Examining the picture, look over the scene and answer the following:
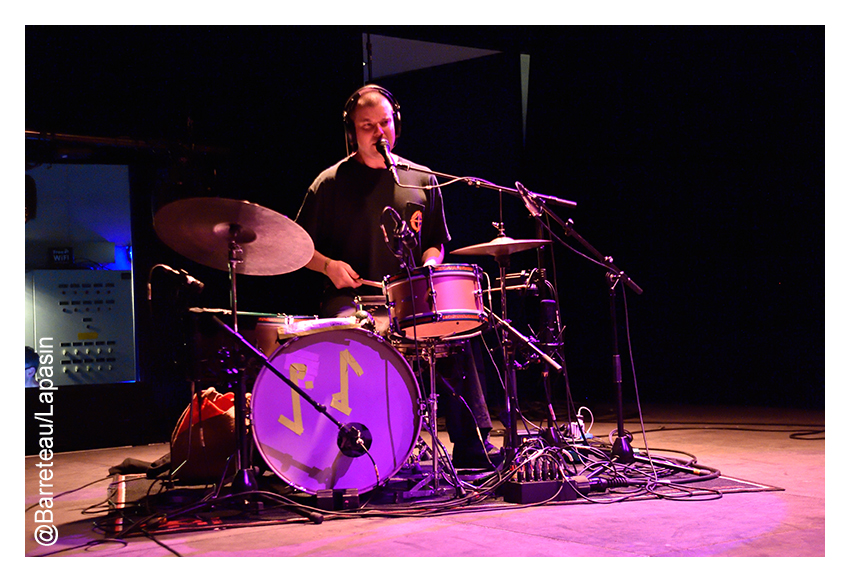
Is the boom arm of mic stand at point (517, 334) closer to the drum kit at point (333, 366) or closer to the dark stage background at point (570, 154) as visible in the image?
the drum kit at point (333, 366)

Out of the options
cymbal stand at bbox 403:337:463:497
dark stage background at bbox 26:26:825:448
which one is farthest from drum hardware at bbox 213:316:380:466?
dark stage background at bbox 26:26:825:448

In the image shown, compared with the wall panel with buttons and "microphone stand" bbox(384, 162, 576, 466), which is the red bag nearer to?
"microphone stand" bbox(384, 162, 576, 466)

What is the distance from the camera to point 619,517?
2.64m

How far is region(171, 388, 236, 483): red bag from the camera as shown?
12.6 feet

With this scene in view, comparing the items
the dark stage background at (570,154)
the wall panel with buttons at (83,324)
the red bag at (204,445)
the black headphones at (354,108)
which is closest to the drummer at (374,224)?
the black headphones at (354,108)

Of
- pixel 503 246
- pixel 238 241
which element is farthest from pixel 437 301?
pixel 238 241

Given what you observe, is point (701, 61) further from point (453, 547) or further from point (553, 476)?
point (453, 547)

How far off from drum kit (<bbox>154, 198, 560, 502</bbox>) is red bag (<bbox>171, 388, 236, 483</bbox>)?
741 mm

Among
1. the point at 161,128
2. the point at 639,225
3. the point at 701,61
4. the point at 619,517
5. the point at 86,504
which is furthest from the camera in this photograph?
the point at 639,225

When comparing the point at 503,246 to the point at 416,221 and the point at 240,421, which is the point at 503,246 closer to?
the point at 416,221

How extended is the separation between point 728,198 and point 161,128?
16.4 feet

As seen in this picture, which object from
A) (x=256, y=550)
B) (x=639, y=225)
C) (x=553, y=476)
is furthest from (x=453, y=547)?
(x=639, y=225)

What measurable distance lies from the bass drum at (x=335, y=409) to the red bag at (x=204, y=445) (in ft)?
2.95

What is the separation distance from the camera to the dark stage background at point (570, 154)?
5.46m
